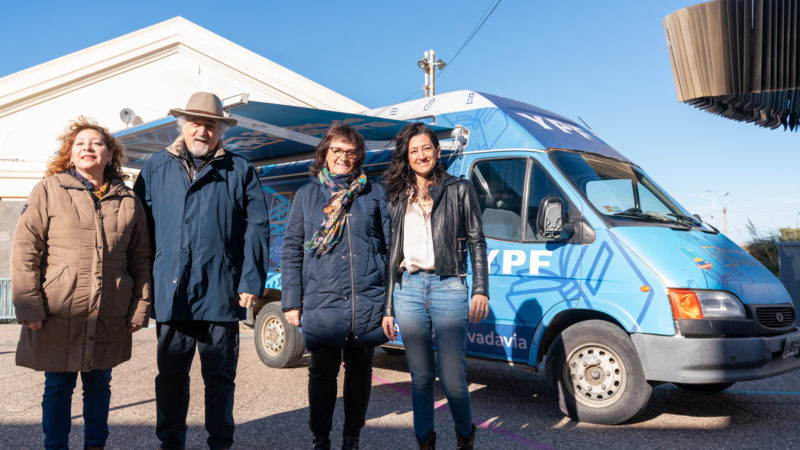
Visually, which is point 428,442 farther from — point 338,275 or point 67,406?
point 67,406

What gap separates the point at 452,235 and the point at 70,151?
2.24 meters

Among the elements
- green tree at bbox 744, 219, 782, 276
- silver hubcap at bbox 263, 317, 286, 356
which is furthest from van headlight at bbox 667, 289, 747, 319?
green tree at bbox 744, 219, 782, 276

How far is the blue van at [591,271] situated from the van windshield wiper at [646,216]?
15 millimetres

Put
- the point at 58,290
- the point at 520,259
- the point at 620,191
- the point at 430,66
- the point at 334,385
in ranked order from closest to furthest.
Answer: the point at 58,290 < the point at 334,385 < the point at 520,259 < the point at 620,191 < the point at 430,66

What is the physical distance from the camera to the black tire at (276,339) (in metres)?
7.03

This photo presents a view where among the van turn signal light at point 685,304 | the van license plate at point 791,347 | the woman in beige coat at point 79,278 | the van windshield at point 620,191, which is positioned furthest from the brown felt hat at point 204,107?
the van license plate at point 791,347

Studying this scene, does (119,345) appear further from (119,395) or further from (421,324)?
(119,395)

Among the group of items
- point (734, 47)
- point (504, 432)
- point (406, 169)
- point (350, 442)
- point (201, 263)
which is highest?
point (734, 47)

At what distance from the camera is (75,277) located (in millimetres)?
3469

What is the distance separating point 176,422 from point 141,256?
3.17 ft

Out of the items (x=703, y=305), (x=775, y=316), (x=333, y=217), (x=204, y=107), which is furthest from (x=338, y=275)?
(x=775, y=316)

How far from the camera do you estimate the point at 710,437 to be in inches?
183

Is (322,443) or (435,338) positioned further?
(322,443)

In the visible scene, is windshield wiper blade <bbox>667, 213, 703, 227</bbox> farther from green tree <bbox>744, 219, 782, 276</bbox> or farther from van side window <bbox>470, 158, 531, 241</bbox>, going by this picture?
green tree <bbox>744, 219, 782, 276</bbox>
